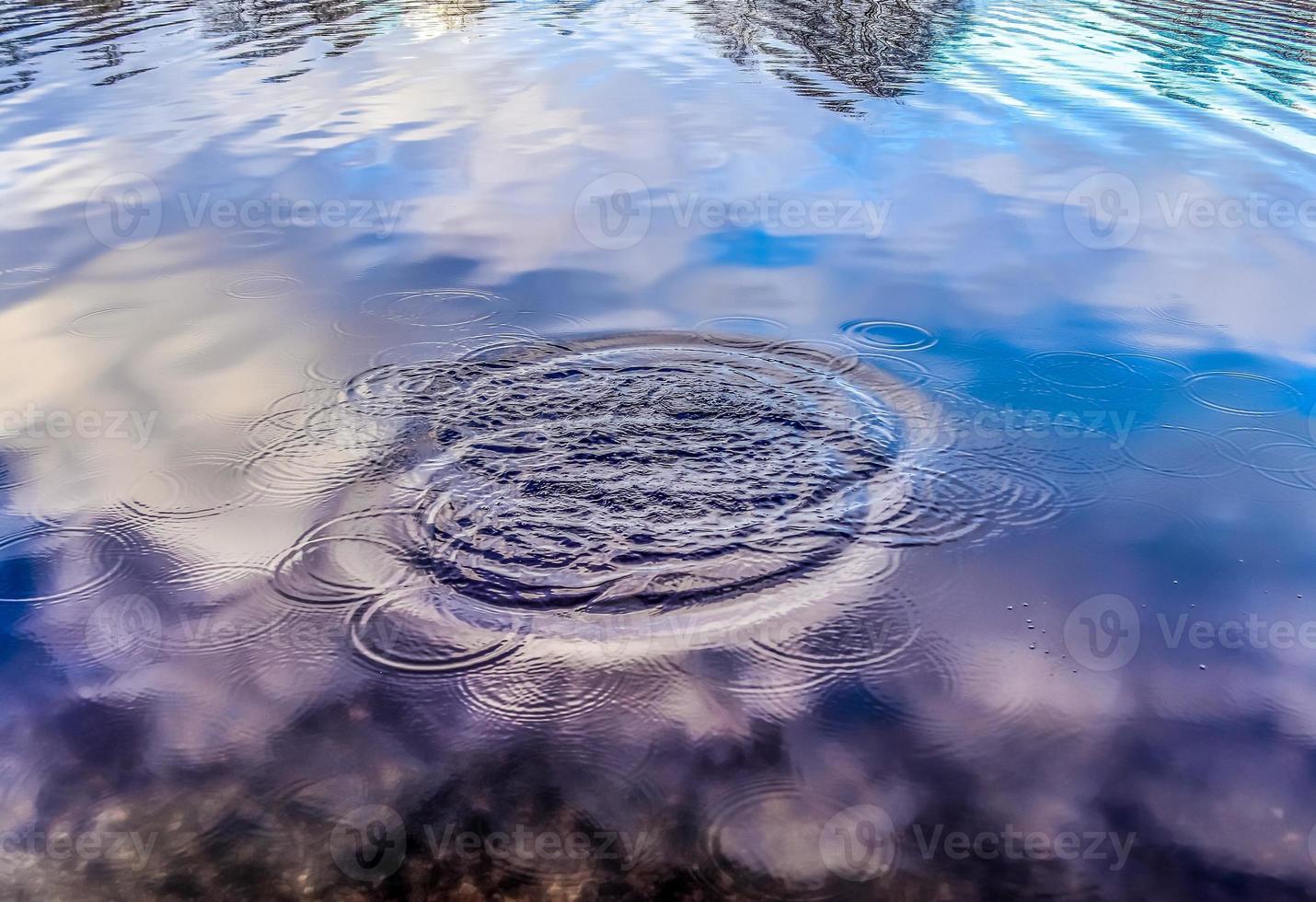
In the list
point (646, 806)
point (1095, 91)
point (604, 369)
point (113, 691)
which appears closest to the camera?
point (646, 806)

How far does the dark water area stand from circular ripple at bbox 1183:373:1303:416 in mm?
26

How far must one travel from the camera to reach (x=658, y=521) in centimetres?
545

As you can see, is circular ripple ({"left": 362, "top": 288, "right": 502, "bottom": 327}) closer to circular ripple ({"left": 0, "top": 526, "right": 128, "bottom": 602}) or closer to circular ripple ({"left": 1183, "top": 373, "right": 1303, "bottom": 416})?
circular ripple ({"left": 0, "top": 526, "right": 128, "bottom": 602})

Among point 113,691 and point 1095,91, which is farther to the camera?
point 1095,91

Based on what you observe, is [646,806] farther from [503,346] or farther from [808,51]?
[808,51]

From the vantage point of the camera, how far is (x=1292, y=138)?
11.3 m

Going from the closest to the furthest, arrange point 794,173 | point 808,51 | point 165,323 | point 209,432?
point 209,432, point 165,323, point 794,173, point 808,51

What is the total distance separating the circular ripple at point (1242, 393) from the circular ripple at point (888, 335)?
1619mm

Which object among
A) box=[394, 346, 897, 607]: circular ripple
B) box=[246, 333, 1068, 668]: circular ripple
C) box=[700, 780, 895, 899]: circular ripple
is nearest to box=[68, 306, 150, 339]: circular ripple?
box=[246, 333, 1068, 668]: circular ripple

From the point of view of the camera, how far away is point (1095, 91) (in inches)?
528

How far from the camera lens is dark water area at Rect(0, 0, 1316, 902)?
13.4 feet

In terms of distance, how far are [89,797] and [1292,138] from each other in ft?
39.2

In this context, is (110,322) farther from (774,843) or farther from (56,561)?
(774,843)

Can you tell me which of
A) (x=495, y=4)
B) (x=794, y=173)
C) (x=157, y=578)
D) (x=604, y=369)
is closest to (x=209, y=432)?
(x=157, y=578)
